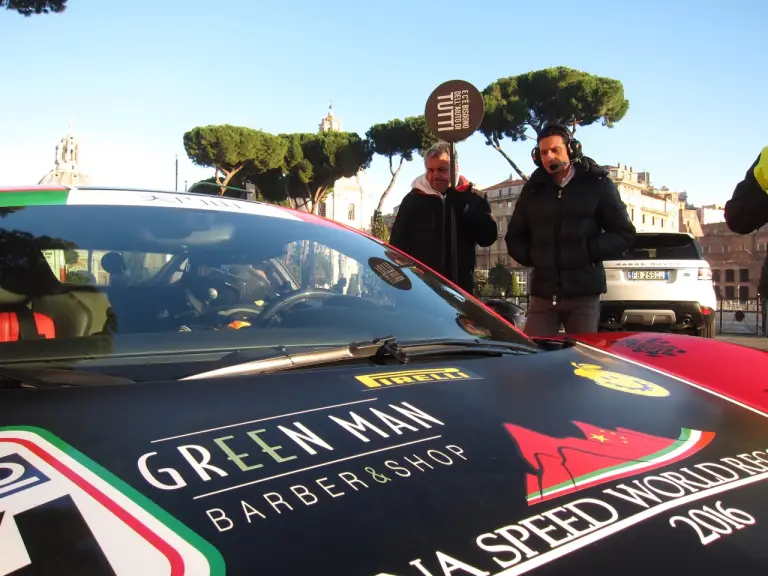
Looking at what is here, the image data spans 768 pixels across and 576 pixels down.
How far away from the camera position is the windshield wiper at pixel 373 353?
1380 mm

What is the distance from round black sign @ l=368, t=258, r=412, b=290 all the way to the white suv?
5.68m

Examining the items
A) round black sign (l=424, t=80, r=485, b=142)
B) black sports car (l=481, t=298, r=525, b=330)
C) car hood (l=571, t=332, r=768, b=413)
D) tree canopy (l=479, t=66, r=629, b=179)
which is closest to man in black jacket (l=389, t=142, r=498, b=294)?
round black sign (l=424, t=80, r=485, b=142)

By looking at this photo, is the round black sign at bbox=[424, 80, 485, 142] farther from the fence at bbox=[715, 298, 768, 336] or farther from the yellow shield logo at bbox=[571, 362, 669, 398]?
the fence at bbox=[715, 298, 768, 336]

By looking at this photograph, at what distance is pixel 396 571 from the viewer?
Answer: 73 cm

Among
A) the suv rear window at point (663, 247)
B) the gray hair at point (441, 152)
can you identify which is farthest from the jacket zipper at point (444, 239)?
the suv rear window at point (663, 247)

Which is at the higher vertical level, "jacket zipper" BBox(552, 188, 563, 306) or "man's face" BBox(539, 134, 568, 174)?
"man's face" BBox(539, 134, 568, 174)

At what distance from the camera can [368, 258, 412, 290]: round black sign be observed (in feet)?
6.57

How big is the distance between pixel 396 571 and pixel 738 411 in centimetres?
103

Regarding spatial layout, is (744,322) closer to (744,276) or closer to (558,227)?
(558,227)

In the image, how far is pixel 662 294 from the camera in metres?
7.17

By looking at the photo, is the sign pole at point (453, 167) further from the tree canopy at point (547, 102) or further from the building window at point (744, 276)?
the building window at point (744, 276)

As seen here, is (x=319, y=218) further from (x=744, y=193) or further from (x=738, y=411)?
(x=744, y=193)

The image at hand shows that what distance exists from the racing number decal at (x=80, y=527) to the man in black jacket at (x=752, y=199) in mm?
2708

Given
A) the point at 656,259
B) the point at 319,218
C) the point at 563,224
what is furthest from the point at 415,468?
the point at 656,259
